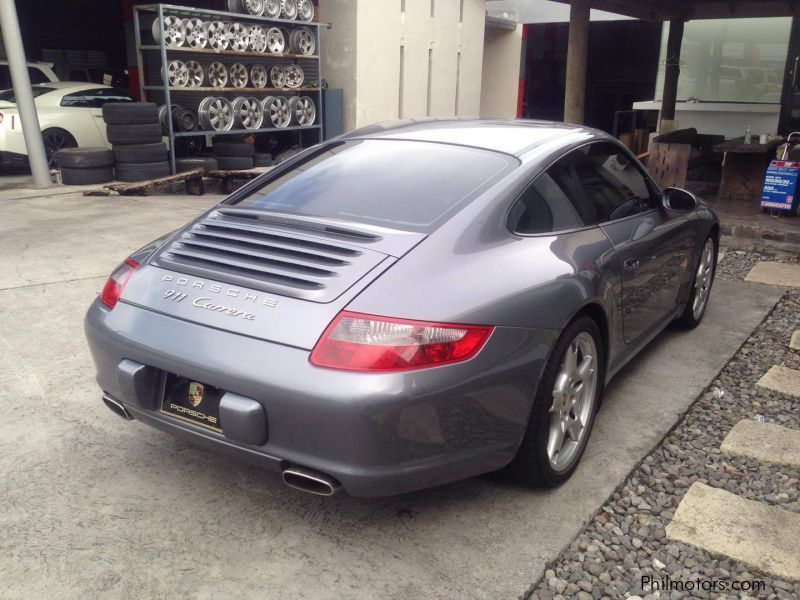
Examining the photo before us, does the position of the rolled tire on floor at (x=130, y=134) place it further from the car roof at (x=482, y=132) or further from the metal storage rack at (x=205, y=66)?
the car roof at (x=482, y=132)

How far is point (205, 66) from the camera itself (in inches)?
468

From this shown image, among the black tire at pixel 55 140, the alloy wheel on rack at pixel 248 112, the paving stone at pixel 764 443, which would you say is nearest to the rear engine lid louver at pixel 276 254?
the paving stone at pixel 764 443

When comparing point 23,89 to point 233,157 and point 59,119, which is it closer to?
point 59,119

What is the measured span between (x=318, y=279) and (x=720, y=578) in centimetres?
172

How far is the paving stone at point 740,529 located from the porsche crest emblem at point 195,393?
1795 millimetres

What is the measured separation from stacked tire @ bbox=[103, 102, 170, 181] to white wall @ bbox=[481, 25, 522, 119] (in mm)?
12195

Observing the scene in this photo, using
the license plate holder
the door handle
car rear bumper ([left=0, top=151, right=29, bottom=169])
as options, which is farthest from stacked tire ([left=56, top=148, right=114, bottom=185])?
the door handle

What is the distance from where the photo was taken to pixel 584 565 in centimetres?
254

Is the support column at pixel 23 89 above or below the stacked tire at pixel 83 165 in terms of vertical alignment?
above

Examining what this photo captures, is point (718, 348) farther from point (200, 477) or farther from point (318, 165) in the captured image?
point (200, 477)

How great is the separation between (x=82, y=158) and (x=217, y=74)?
9.41 ft

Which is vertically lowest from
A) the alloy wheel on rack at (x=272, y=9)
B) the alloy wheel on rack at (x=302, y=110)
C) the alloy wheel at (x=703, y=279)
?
the alloy wheel at (x=703, y=279)

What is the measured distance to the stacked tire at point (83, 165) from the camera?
33.8 ft

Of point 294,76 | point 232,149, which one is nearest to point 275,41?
point 294,76
